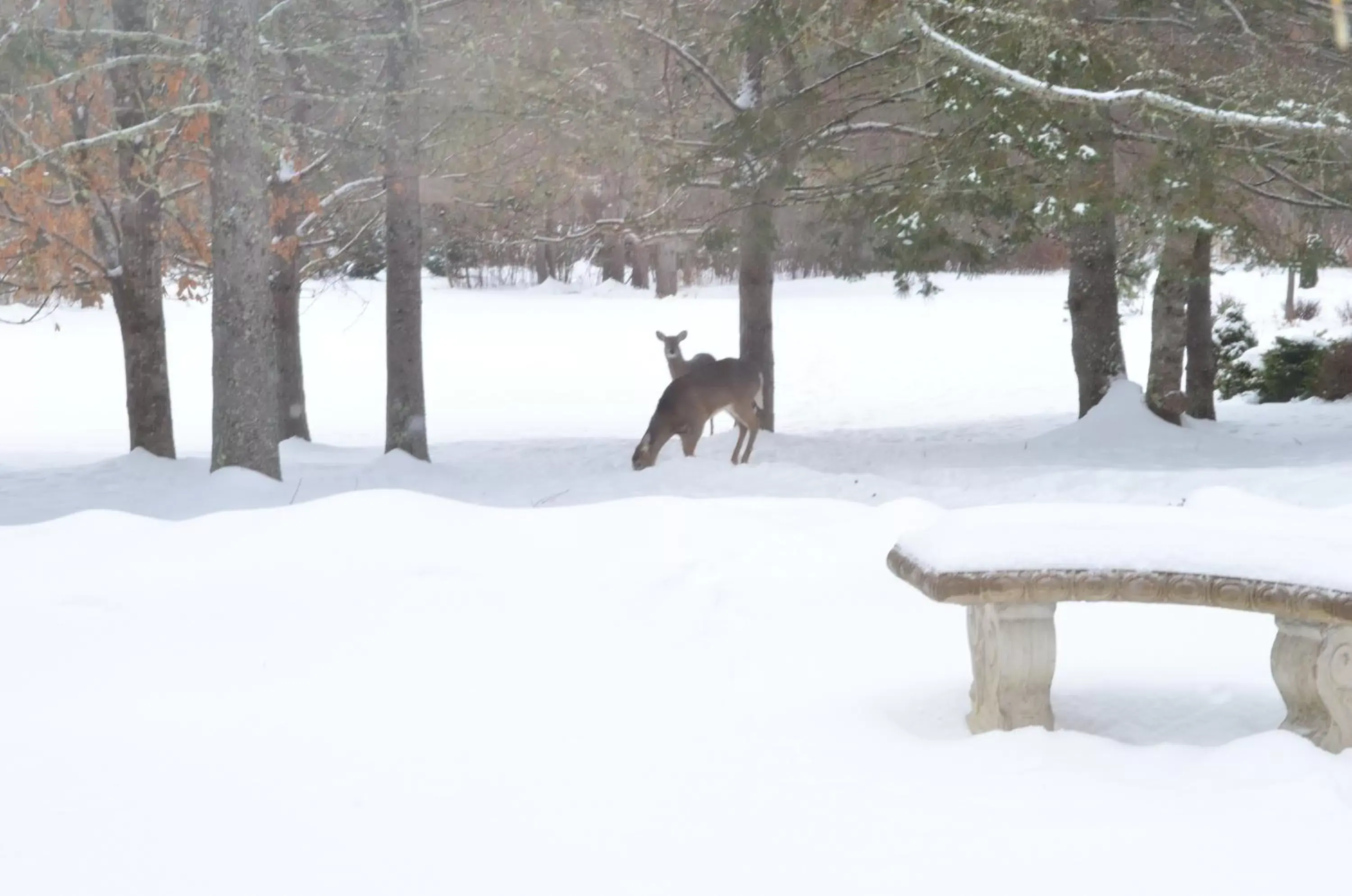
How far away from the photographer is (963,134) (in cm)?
1058

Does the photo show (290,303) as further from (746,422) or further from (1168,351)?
(1168,351)

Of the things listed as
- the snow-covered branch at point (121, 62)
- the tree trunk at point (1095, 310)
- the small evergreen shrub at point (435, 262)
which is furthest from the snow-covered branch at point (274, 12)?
the small evergreen shrub at point (435, 262)

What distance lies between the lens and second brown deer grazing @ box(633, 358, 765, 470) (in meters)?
12.6

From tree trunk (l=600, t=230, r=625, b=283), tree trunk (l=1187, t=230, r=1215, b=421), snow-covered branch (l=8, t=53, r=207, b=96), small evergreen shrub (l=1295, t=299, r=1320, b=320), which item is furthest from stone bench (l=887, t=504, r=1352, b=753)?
tree trunk (l=600, t=230, r=625, b=283)

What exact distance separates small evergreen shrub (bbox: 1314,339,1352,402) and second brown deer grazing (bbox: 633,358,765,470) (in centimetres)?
964

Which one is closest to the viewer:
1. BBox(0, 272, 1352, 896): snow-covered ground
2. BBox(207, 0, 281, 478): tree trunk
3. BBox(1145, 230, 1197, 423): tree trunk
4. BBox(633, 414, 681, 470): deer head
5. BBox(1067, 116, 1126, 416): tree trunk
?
BBox(0, 272, 1352, 896): snow-covered ground

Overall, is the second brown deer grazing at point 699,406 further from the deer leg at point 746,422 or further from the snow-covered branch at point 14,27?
the snow-covered branch at point 14,27

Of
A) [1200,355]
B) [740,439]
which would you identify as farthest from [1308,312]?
[740,439]

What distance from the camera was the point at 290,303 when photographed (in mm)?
15867

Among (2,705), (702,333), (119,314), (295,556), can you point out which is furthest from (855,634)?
(702,333)

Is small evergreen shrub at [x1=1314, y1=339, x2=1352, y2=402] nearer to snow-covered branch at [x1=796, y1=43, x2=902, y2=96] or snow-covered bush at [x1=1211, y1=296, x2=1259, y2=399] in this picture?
snow-covered bush at [x1=1211, y1=296, x2=1259, y2=399]

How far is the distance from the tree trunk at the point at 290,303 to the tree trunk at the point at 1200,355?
998 cm

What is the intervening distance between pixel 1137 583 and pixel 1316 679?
544 millimetres

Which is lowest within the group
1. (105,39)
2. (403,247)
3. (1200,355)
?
(1200,355)
